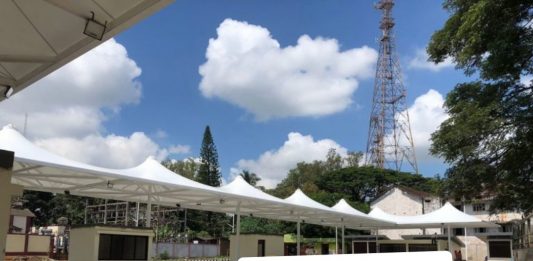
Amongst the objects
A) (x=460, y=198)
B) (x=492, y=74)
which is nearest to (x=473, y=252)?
(x=460, y=198)

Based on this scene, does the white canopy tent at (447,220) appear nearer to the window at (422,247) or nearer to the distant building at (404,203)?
the window at (422,247)

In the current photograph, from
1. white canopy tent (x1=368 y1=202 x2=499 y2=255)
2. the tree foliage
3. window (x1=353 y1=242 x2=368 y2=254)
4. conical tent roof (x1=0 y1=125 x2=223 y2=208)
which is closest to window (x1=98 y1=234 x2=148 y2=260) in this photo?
conical tent roof (x1=0 y1=125 x2=223 y2=208)

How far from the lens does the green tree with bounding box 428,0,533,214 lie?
11625 millimetres

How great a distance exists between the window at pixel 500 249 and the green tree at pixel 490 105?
56.5 ft

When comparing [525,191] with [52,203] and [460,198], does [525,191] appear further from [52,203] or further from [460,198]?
[52,203]

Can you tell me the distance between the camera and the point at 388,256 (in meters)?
2.65

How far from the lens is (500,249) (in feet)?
98.0

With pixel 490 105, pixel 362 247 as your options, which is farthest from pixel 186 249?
pixel 490 105

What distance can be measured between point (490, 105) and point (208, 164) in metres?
51.0

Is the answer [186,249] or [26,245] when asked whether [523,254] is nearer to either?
[186,249]

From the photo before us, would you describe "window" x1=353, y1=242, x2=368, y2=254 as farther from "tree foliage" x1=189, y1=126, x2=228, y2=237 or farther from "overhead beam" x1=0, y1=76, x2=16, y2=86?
"overhead beam" x1=0, y1=76, x2=16, y2=86

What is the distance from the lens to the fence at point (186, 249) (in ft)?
108

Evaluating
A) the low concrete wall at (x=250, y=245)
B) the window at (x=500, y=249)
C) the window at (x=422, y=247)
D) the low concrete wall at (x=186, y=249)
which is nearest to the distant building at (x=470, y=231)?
the window at (x=500, y=249)

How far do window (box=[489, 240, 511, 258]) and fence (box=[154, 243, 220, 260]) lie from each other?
59.5 feet
